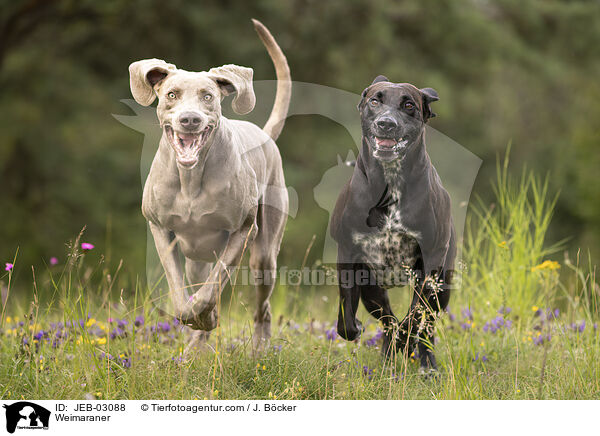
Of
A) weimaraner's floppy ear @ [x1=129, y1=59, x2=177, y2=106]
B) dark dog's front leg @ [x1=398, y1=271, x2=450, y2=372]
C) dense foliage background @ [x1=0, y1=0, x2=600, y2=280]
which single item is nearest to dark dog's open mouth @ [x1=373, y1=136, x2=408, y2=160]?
dark dog's front leg @ [x1=398, y1=271, x2=450, y2=372]

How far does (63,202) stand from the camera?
36.9ft

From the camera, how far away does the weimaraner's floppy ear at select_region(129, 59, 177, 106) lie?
12.5 ft

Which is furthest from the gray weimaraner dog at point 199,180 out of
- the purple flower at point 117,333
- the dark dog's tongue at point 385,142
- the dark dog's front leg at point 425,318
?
the dark dog's front leg at point 425,318

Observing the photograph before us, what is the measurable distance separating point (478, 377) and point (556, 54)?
1021cm

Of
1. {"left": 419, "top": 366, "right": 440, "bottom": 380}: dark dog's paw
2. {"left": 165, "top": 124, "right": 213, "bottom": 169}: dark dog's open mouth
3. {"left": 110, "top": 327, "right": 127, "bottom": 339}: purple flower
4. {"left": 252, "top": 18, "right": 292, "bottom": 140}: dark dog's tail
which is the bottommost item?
{"left": 419, "top": 366, "right": 440, "bottom": 380}: dark dog's paw

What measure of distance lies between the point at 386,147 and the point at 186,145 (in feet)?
3.54

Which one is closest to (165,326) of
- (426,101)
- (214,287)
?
(214,287)

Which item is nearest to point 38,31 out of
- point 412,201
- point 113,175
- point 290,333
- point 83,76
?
point 83,76

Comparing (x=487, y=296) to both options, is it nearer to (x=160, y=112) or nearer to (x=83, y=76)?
(x=160, y=112)

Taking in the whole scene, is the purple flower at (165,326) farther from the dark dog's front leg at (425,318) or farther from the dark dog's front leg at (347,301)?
the dark dog's front leg at (425,318)
